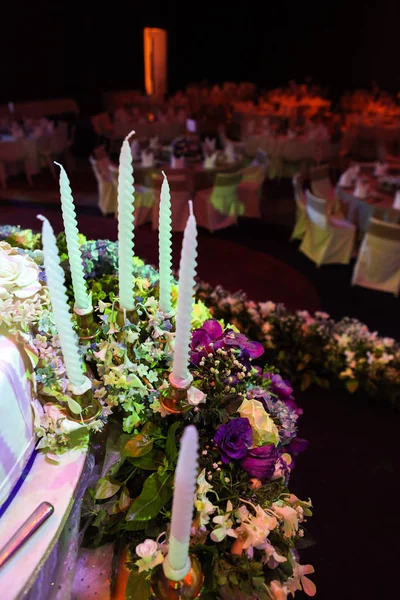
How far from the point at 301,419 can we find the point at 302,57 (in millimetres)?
15456

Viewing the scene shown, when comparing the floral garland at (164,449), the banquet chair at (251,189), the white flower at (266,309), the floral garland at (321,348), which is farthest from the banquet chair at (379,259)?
the floral garland at (164,449)

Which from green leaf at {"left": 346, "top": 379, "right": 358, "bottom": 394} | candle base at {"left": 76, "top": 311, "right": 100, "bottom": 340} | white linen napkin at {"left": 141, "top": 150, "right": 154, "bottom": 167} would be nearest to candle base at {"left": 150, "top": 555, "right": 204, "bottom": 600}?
candle base at {"left": 76, "top": 311, "right": 100, "bottom": 340}

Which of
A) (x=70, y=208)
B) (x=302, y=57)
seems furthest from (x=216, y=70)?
(x=70, y=208)

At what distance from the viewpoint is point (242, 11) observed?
14.8m

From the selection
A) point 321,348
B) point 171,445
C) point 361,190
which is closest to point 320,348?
point 321,348

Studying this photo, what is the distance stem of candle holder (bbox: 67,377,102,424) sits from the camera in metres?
0.85

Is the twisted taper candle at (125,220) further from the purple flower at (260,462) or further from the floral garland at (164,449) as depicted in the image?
the purple flower at (260,462)

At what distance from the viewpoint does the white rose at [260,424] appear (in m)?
1.00

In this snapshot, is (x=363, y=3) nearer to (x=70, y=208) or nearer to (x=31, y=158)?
(x=31, y=158)

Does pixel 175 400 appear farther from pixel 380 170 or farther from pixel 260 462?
pixel 380 170

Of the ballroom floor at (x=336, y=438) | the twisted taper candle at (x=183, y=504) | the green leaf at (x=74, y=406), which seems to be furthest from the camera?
the ballroom floor at (x=336, y=438)

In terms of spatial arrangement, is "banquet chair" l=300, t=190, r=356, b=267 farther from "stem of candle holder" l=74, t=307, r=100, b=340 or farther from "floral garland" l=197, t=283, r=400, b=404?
"stem of candle holder" l=74, t=307, r=100, b=340

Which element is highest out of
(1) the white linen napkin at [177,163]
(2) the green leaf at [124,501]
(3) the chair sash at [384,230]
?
(2) the green leaf at [124,501]

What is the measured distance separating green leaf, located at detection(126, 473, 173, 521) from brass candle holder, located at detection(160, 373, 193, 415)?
0.16m
